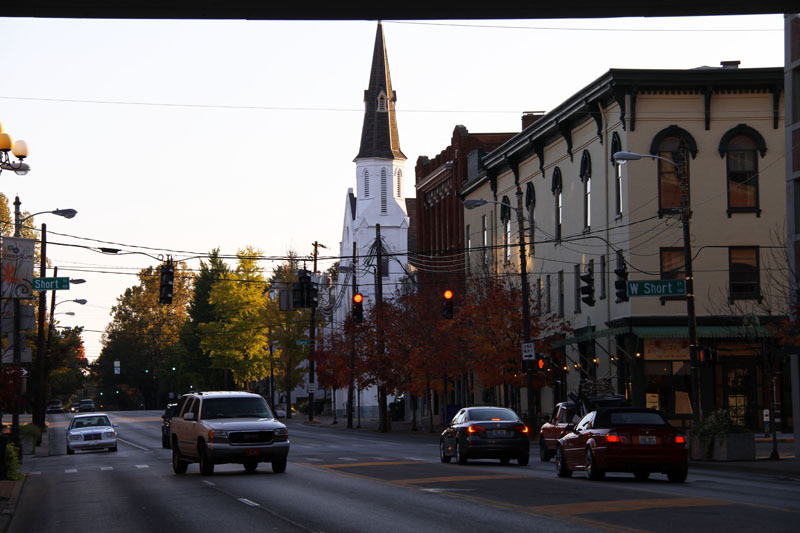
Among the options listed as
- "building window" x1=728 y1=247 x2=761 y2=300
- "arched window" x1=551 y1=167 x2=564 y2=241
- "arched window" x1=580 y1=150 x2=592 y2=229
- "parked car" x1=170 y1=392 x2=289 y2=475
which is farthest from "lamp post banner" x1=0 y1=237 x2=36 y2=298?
"building window" x1=728 y1=247 x2=761 y2=300

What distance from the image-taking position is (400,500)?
19.2 meters

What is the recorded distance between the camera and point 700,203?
1849 inches

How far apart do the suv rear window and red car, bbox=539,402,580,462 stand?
745 centimetres

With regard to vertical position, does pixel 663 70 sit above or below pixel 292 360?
above

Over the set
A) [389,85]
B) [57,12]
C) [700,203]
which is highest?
[389,85]

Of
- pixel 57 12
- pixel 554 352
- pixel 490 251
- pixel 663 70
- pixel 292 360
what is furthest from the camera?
pixel 292 360

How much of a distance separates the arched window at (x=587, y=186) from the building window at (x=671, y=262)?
4928mm

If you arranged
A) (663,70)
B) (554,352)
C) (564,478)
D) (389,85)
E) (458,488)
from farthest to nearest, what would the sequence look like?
(389,85), (554,352), (663,70), (564,478), (458,488)

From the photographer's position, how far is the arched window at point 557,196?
180ft

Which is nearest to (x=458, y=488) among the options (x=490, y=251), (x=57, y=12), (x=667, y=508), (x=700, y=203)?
(x=667, y=508)

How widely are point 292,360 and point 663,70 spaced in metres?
51.2

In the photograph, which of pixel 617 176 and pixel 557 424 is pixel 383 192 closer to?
pixel 617 176

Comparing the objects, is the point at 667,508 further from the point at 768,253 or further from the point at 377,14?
the point at 768,253

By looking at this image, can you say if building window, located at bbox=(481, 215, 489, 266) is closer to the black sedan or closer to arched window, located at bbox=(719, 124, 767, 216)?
arched window, located at bbox=(719, 124, 767, 216)
